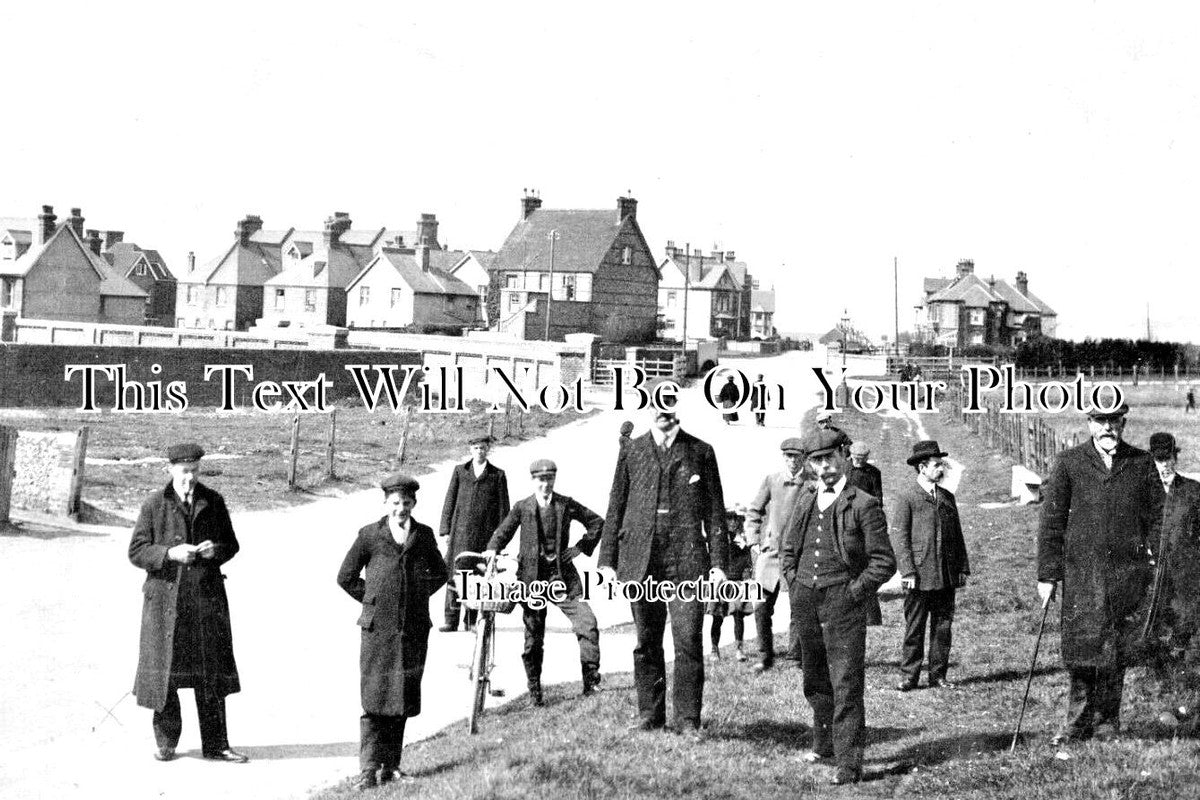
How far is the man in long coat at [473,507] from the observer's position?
1155cm

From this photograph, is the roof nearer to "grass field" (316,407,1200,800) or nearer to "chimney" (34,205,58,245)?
"chimney" (34,205,58,245)

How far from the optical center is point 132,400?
3722 cm

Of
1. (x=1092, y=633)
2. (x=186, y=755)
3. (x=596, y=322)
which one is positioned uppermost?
(x=596, y=322)

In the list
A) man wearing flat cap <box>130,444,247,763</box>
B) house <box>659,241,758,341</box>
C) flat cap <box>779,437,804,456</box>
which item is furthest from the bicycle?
house <box>659,241,758,341</box>

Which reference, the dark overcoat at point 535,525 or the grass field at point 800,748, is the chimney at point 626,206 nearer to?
the grass field at point 800,748

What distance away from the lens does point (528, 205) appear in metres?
76.6

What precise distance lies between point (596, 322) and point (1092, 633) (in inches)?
2522

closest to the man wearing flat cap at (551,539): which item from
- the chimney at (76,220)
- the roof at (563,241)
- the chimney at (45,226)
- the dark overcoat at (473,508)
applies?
the dark overcoat at (473,508)

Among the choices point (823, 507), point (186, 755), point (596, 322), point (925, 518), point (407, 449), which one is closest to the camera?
point (823, 507)

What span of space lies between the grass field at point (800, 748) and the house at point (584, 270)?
60.1m

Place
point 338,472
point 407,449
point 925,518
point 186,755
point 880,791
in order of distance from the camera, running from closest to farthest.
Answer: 1. point 880,791
2. point 186,755
3. point 925,518
4. point 338,472
5. point 407,449

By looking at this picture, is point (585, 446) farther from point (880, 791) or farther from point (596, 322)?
point (596, 322)

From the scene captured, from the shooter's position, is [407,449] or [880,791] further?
[407,449]

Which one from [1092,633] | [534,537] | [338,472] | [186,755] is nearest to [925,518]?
[1092,633]
